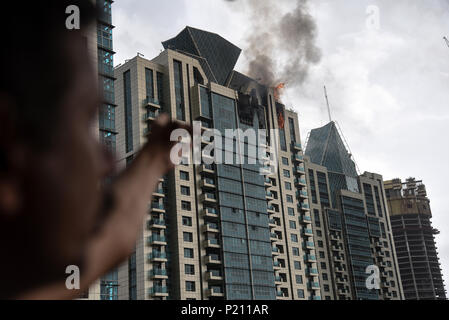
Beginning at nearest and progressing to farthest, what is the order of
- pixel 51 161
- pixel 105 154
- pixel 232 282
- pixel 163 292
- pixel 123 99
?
1. pixel 51 161
2. pixel 105 154
3. pixel 163 292
4. pixel 232 282
5. pixel 123 99

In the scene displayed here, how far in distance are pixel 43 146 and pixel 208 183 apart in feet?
217

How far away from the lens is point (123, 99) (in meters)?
68.9

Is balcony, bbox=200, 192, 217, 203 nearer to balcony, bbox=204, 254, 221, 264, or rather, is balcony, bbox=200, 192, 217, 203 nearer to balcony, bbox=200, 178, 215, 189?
balcony, bbox=200, 178, 215, 189

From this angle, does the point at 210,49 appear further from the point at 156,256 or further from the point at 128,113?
the point at 156,256

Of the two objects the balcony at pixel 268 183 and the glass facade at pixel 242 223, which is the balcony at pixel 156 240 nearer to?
the glass facade at pixel 242 223

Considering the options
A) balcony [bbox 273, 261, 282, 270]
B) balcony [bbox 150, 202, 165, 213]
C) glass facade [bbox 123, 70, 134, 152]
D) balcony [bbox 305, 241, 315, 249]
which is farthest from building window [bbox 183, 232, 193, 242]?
balcony [bbox 305, 241, 315, 249]

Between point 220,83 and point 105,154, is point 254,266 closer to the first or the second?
point 220,83

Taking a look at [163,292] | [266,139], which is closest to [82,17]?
[163,292]

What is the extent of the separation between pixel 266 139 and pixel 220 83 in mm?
11530

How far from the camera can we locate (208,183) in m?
67.4

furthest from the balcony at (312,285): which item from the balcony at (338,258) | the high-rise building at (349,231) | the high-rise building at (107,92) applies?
the high-rise building at (107,92)

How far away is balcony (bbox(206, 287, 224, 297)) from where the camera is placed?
61.3 m

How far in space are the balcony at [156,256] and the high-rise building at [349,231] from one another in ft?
138

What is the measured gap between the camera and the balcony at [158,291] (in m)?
57.7
